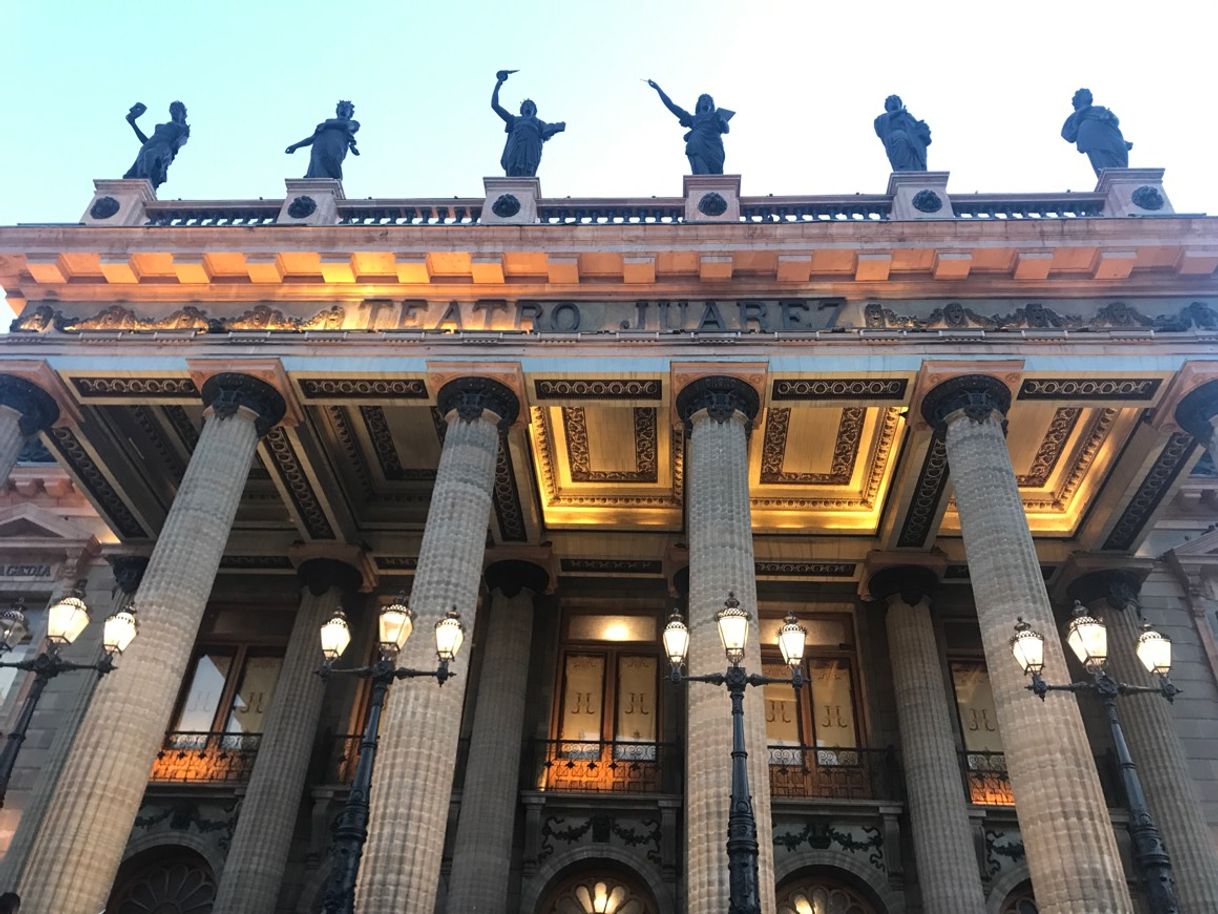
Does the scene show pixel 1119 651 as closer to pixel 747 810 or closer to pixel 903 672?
pixel 903 672

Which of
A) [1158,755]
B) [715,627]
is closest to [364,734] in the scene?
[715,627]

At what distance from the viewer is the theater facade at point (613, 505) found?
15516 millimetres

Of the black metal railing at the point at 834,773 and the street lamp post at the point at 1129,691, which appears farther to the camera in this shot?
the black metal railing at the point at 834,773

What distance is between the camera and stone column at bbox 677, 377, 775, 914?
1099cm

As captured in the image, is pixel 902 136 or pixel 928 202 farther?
pixel 902 136

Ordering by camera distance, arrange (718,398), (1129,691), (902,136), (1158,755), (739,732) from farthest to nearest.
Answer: (902,136)
(1158,755)
(718,398)
(1129,691)
(739,732)

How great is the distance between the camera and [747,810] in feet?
28.9

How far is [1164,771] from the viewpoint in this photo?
1673cm

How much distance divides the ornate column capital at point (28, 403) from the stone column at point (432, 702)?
23.0 ft

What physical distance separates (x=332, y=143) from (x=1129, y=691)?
56.6ft

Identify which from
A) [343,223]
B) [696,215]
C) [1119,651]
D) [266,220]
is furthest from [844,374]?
[266,220]

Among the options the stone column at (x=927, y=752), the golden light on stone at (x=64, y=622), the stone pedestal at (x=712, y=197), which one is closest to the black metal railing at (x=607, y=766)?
the stone column at (x=927, y=752)

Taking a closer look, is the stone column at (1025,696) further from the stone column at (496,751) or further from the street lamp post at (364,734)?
the stone column at (496,751)

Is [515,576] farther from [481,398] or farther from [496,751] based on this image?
[481,398]
